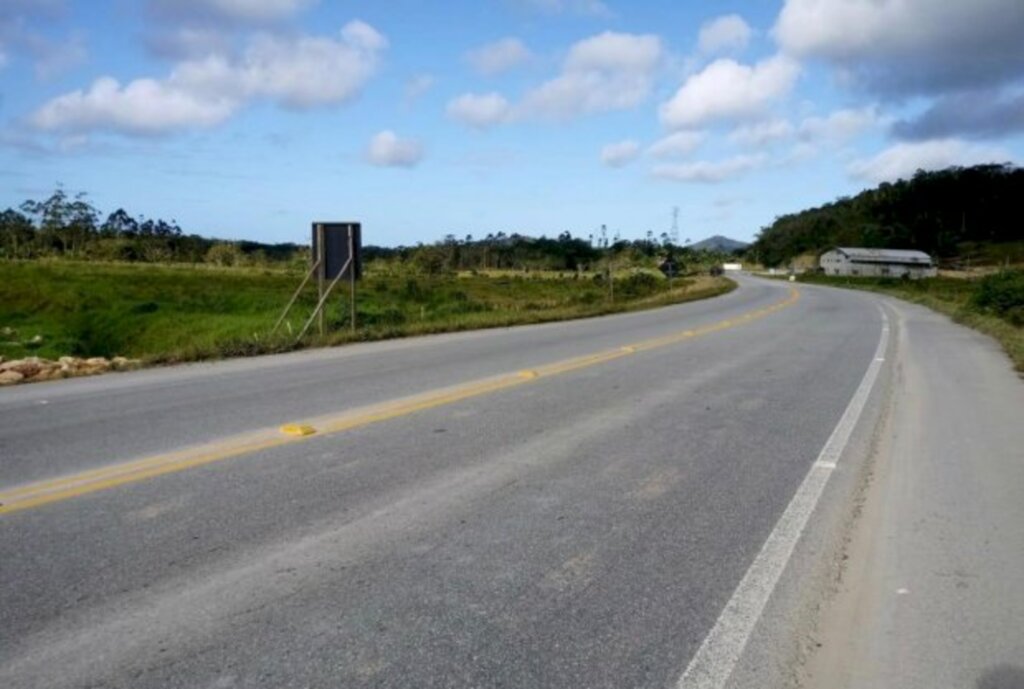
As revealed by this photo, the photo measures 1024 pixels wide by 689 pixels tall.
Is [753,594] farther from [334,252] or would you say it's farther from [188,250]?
[188,250]

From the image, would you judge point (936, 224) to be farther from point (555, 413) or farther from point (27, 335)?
point (555, 413)

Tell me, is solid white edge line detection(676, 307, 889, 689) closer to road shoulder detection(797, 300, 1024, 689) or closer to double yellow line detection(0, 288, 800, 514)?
road shoulder detection(797, 300, 1024, 689)

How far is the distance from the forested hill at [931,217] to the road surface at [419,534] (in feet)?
478

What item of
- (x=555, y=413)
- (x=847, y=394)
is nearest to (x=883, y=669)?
(x=555, y=413)

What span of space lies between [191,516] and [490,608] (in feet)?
7.12

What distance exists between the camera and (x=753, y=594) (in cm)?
420

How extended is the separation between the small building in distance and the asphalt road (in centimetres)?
11899

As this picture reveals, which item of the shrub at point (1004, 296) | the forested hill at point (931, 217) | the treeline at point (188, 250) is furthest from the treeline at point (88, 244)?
the forested hill at point (931, 217)

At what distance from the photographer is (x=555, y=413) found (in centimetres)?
889

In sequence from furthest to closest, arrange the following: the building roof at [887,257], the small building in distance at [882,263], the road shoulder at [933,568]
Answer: the building roof at [887,257]
the small building in distance at [882,263]
the road shoulder at [933,568]

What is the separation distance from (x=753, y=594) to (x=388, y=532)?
2043mm

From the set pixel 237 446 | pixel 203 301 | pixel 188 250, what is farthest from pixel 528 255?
pixel 237 446

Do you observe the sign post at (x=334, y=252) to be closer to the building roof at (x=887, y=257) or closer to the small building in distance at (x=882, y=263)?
the small building in distance at (x=882, y=263)

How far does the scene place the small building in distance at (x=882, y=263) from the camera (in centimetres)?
11850
